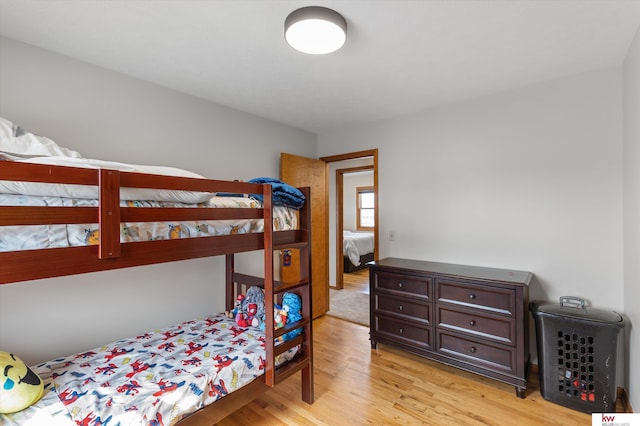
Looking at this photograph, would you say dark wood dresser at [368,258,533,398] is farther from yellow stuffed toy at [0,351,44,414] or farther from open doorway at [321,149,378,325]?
yellow stuffed toy at [0,351,44,414]

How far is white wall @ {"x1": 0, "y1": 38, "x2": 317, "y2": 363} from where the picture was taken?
1.83 meters

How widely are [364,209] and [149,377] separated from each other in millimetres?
6740

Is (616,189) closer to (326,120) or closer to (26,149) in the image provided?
(326,120)

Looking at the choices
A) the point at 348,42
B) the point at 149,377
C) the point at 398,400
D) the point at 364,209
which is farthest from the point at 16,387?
the point at 364,209

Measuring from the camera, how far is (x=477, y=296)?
2.30m

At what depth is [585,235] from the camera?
2273 millimetres

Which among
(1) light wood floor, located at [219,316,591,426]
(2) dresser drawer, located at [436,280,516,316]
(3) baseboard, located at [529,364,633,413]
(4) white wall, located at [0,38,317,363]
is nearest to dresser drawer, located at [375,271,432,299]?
(2) dresser drawer, located at [436,280,516,316]

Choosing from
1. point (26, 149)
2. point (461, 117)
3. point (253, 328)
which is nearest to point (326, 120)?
point (461, 117)

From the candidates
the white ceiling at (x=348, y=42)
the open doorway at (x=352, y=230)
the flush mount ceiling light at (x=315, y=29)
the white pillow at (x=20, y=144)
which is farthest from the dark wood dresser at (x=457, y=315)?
the white pillow at (x=20, y=144)

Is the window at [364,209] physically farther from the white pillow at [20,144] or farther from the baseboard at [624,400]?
the white pillow at [20,144]

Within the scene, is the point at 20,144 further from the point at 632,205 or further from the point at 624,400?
the point at 624,400

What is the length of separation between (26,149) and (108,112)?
82cm

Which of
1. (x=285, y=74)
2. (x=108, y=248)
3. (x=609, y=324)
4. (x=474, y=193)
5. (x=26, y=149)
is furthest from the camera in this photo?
(x=474, y=193)

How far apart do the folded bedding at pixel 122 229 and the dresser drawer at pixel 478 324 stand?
162cm
